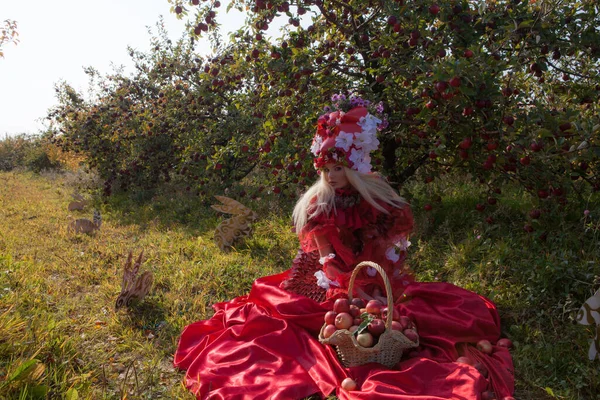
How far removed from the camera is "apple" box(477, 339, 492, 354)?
8.92ft

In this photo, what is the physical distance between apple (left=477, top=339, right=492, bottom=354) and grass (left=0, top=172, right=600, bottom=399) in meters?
0.20

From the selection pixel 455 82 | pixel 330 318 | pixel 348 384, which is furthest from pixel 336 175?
pixel 348 384

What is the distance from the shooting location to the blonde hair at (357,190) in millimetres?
2949

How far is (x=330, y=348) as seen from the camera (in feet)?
8.71

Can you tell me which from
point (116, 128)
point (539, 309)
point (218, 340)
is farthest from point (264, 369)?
point (116, 128)

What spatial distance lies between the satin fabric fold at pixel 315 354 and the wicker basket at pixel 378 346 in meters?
0.05

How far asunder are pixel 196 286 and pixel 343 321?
1988mm

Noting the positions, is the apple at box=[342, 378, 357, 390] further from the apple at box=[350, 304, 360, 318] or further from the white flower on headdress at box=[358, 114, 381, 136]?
the white flower on headdress at box=[358, 114, 381, 136]

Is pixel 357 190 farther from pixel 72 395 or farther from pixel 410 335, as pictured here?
pixel 72 395

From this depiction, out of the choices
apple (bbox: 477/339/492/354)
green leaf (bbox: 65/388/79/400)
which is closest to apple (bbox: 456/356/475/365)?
apple (bbox: 477/339/492/354)

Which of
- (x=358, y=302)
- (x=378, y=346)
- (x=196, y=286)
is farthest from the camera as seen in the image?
(x=196, y=286)

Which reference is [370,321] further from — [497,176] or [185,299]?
[497,176]

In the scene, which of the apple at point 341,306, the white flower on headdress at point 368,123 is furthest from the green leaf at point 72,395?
the white flower on headdress at point 368,123

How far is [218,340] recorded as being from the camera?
2.88m
